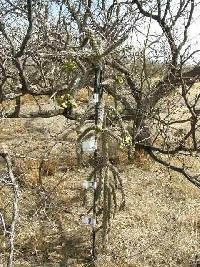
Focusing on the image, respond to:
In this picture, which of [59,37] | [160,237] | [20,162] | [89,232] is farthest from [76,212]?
[59,37]

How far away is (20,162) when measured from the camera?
7.42 meters

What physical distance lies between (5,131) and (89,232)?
4196 millimetres

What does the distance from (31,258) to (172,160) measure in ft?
12.1

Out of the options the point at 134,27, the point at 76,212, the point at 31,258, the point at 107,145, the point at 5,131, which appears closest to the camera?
the point at 107,145

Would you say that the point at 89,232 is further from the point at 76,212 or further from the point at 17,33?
the point at 17,33

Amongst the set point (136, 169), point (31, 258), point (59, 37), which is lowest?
point (31, 258)

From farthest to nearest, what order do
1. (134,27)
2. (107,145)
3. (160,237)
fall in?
(134,27)
(160,237)
(107,145)

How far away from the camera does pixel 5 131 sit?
938cm

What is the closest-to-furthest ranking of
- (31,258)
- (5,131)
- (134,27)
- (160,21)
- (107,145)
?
(107,145) < (31,258) < (134,27) < (160,21) < (5,131)

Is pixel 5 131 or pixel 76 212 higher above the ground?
pixel 5 131

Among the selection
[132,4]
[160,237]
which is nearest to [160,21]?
[132,4]

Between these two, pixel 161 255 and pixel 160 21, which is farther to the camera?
pixel 160 21

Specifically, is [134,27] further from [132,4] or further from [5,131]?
[5,131]

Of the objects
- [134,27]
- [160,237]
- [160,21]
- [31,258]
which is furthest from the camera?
[160,21]
